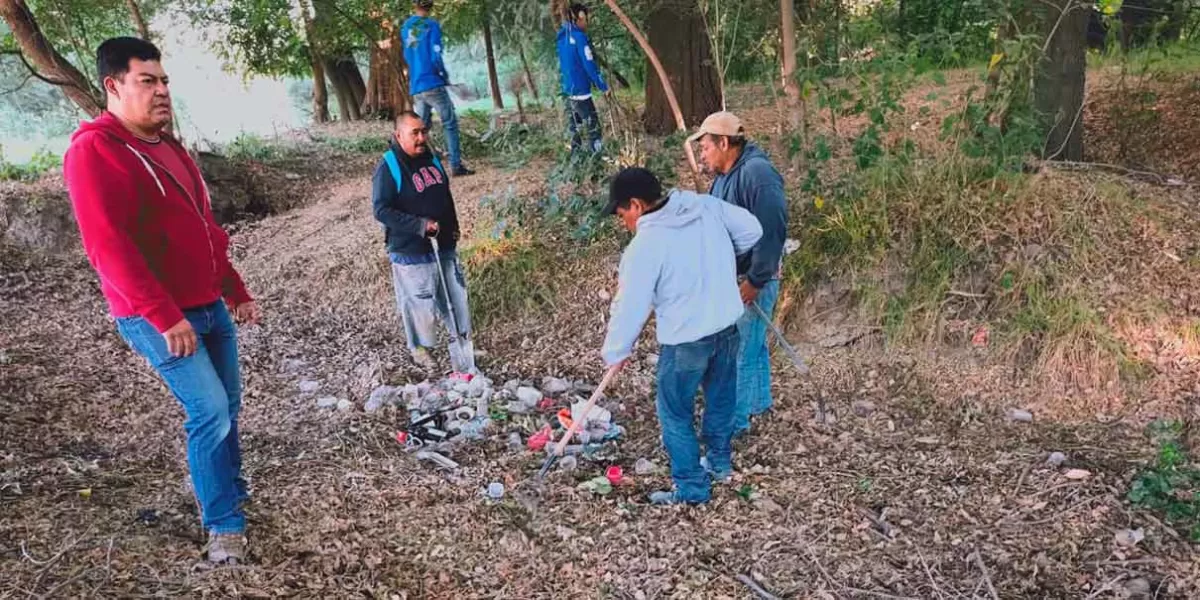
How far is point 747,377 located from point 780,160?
2517 mm

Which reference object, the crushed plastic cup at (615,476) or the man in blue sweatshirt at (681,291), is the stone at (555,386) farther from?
the man in blue sweatshirt at (681,291)

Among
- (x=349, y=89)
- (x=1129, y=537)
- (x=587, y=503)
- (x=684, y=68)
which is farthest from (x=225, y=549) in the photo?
(x=349, y=89)

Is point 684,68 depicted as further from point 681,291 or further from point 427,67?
point 681,291

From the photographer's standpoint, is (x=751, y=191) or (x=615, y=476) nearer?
(x=751, y=191)

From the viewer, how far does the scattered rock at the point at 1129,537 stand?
2773 mm

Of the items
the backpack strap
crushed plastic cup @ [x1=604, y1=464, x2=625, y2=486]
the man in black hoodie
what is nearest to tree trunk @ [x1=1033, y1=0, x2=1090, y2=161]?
crushed plastic cup @ [x1=604, y1=464, x2=625, y2=486]

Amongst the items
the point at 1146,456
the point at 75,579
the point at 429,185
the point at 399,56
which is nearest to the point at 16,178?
the point at 399,56

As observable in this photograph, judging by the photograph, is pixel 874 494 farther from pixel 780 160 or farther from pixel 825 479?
pixel 780 160

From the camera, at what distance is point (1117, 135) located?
5.69 meters

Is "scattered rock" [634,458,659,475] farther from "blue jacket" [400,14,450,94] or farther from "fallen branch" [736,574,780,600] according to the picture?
"blue jacket" [400,14,450,94]

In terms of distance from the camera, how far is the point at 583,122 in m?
5.44

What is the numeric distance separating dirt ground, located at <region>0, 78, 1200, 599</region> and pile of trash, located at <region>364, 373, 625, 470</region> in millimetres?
79

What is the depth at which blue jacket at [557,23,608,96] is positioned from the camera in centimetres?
565

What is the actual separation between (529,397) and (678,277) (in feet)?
5.27
